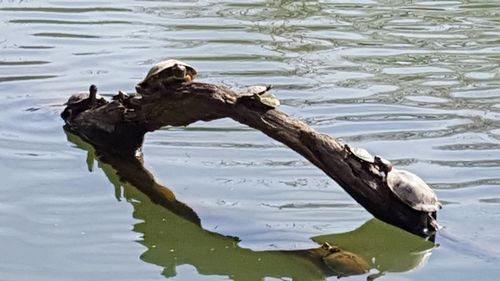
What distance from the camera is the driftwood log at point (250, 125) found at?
4555 mm

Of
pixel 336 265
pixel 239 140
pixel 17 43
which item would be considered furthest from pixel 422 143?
pixel 17 43

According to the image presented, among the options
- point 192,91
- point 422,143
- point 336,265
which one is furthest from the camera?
point 422,143

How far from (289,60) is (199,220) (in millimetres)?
2620

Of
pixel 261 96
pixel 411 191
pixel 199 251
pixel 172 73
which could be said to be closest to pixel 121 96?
pixel 172 73

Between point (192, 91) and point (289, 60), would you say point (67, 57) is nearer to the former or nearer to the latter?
point (289, 60)

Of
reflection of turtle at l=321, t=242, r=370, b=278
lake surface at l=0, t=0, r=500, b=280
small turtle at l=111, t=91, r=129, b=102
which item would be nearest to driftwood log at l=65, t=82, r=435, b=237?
small turtle at l=111, t=91, r=129, b=102

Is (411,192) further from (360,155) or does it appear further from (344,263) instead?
(344,263)

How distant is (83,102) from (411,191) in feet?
6.09

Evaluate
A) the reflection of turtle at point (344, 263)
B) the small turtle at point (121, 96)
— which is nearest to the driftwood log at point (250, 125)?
the small turtle at point (121, 96)

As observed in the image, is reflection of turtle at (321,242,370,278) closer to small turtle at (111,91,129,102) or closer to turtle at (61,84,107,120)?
small turtle at (111,91,129,102)

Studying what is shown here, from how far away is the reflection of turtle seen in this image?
4.27 meters

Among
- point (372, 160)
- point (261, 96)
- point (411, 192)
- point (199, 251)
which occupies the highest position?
point (261, 96)

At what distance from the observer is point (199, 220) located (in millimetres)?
4789

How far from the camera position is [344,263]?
4285mm
